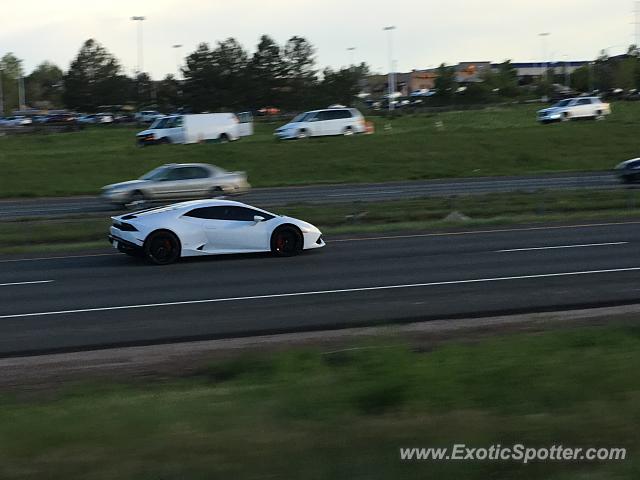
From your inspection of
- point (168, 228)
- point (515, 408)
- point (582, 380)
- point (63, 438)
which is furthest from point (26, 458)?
point (168, 228)

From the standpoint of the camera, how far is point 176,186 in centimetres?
3173

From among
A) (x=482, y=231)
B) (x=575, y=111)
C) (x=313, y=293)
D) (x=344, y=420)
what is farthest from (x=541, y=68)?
(x=344, y=420)

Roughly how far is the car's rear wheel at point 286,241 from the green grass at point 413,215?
446cm

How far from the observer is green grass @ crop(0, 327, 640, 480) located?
5035 millimetres

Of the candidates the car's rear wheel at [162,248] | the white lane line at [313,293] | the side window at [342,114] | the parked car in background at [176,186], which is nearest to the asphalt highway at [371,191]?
the parked car in background at [176,186]

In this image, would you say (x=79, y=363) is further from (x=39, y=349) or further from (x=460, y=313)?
(x=460, y=313)

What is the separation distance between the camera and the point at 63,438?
5.70 meters

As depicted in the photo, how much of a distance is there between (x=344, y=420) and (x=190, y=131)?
44702mm

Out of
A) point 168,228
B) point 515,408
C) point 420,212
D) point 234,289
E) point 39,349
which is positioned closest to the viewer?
point 515,408

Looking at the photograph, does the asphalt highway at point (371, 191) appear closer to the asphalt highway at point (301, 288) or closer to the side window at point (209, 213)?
the asphalt highway at point (301, 288)

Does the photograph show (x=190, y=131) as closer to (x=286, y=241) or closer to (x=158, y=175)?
(x=158, y=175)

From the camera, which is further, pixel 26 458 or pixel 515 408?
pixel 515 408

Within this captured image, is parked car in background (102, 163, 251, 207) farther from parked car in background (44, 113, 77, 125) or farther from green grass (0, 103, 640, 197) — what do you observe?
parked car in background (44, 113, 77, 125)

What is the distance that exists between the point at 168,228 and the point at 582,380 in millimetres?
13075
